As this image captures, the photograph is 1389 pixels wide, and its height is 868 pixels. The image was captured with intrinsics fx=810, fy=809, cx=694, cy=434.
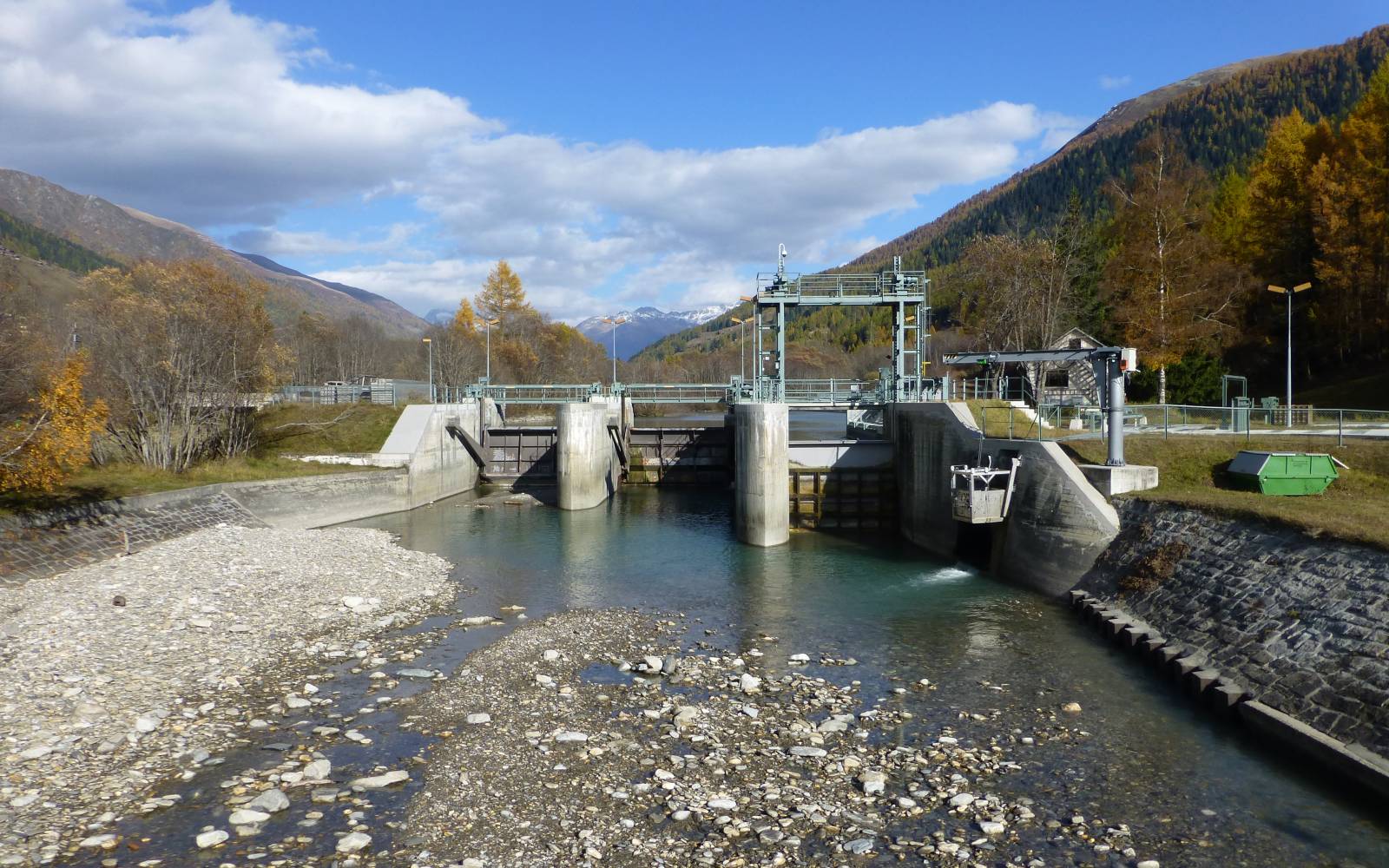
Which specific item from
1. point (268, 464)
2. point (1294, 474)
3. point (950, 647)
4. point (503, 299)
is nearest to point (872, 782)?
point (950, 647)

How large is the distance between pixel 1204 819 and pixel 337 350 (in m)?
100

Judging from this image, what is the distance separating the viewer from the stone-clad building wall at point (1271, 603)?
12.8 meters

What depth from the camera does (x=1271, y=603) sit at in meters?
15.7

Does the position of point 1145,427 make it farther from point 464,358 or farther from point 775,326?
point 464,358

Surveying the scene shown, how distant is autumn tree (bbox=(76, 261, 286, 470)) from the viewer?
3425 centimetres

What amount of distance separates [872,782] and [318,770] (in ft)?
26.7

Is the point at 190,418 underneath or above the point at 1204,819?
above

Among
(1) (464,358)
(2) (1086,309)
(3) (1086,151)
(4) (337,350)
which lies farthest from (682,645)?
(3) (1086,151)

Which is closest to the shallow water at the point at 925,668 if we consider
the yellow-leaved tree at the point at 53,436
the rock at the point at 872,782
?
the rock at the point at 872,782

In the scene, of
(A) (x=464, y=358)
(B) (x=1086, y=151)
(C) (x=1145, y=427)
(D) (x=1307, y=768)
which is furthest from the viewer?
(B) (x=1086, y=151)

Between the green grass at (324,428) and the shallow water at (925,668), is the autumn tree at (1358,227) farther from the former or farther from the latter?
the green grass at (324,428)

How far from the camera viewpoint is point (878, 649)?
18.3 meters

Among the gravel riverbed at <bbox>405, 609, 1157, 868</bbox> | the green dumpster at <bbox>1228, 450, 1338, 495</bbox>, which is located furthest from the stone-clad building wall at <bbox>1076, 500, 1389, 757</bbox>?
the gravel riverbed at <bbox>405, 609, 1157, 868</bbox>

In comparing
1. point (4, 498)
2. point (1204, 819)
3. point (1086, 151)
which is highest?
point (1086, 151)
